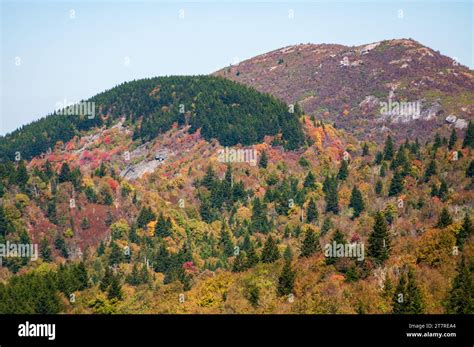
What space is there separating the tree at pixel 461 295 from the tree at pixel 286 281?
963 inches

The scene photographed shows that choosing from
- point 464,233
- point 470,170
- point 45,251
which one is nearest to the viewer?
point 464,233

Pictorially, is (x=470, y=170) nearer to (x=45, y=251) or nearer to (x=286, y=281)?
(x=286, y=281)

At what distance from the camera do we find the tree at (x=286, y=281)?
375 feet

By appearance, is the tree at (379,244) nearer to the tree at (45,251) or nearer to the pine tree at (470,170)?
the pine tree at (470,170)

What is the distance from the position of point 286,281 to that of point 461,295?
28159 millimetres

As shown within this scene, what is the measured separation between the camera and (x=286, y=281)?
11506 centimetres

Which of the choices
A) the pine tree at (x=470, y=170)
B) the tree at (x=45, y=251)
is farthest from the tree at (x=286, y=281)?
the tree at (x=45, y=251)

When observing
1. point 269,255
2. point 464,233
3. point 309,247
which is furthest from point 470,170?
point 464,233
